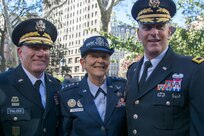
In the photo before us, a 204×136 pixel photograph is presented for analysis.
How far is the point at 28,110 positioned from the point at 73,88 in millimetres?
583

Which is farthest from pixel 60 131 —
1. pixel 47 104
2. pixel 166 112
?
pixel 166 112

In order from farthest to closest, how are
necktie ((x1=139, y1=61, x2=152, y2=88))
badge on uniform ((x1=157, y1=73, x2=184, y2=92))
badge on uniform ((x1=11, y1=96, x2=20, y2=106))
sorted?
badge on uniform ((x1=11, y1=96, x2=20, y2=106))
necktie ((x1=139, y1=61, x2=152, y2=88))
badge on uniform ((x1=157, y1=73, x2=184, y2=92))

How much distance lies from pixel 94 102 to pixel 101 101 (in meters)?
0.09

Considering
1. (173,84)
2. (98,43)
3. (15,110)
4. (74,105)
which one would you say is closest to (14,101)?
(15,110)

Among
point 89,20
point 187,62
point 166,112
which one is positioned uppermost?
point 89,20

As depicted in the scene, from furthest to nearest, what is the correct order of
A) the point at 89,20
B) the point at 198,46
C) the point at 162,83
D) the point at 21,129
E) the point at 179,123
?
the point at 89,20 < the point at 198,46 < the point at 21,129 < the point at 162,83 < the point at 179,123

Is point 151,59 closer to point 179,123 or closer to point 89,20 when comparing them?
point 179,123

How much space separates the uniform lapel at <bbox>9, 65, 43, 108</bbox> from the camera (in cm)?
350

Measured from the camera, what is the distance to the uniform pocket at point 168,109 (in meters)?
2.89

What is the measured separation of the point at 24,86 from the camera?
11.6 feet

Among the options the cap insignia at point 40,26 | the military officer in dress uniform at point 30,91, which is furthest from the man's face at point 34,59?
the cap insignia at point 40,26

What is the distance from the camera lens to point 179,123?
9.46 feet

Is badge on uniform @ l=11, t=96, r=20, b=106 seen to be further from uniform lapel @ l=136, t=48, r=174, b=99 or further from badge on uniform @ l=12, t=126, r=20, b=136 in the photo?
uniform lapel @ l=136, t=48, r=174, b=99

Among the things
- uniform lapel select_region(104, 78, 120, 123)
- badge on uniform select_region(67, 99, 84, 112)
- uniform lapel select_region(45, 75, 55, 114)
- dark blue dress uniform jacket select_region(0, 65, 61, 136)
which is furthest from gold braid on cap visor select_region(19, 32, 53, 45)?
uniform lapel select_region(104, 78, 120, 123)
